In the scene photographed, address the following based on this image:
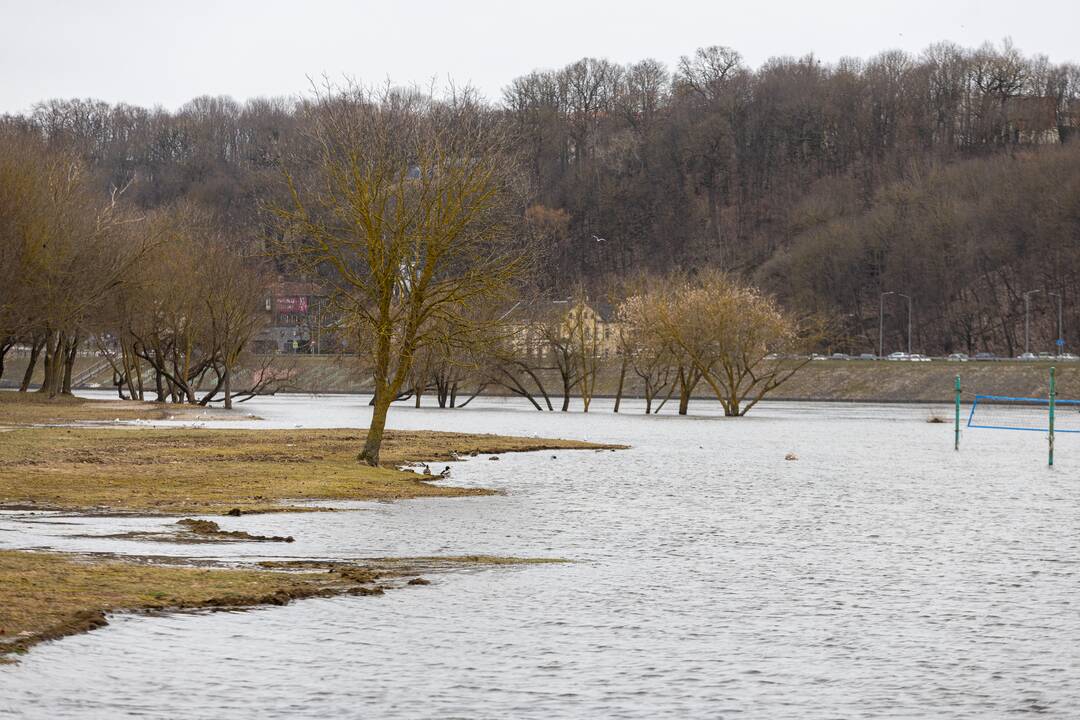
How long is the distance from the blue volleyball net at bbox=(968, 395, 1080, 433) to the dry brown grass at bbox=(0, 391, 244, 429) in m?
42.5

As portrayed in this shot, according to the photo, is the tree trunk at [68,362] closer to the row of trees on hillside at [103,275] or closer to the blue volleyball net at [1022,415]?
the row of trees on hillside at [103,275]

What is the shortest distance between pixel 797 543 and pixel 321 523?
8.71 metres

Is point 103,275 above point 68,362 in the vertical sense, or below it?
above

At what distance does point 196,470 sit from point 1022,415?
280 ft

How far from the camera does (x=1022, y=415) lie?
10900cm

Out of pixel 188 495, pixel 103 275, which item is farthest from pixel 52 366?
pixel 188 495

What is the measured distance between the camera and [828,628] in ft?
56.8

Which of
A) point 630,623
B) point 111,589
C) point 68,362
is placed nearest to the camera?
point 111,589

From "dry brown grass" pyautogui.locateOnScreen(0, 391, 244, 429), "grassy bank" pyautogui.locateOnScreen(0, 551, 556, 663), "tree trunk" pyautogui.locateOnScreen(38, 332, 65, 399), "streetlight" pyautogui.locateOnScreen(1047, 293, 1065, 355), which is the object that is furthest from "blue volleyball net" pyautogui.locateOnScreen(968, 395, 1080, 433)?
"grassy bank" pyautogui.locateOnScreen(0, 551, 556, 663)

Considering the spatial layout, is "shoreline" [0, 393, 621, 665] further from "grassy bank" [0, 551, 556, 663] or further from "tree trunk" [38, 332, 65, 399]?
"tree trunk" [38, 332, 65, 399]

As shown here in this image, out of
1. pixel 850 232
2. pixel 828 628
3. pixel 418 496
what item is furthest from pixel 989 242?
pixel 828 628

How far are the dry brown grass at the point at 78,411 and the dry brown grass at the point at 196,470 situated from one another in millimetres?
10019

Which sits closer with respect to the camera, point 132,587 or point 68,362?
point 132,587

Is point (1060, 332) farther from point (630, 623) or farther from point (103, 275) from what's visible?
point (630, 623)
